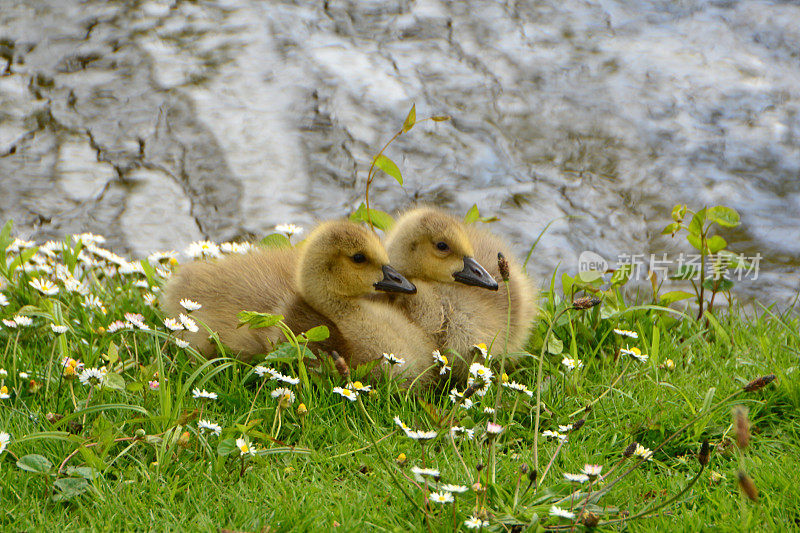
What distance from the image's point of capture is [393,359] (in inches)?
117

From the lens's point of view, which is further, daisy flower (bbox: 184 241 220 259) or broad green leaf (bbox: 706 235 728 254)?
daisy flower (bbox: 184 241 220 259)

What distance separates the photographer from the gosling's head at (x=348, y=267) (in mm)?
3312

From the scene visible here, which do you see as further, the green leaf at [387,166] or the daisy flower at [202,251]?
the daisy flower at [202,251]

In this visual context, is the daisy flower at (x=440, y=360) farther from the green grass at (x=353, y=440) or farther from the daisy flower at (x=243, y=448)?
the daisy flower at (x=243, y=448)

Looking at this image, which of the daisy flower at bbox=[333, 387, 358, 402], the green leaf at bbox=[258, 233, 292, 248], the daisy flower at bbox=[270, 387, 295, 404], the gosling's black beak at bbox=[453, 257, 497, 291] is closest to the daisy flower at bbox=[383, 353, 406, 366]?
the daisy flower at bbox=[333, 387, 358, 402]

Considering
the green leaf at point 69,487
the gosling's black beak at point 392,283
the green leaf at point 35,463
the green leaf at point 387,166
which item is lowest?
the green leaf at point 69,487

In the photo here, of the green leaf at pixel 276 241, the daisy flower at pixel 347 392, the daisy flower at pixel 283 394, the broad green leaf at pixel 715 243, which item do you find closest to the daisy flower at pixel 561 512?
the daisy flower at pixel 347 392

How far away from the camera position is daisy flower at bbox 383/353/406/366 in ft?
9.70

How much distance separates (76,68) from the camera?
639 cm

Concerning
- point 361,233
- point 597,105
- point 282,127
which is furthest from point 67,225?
point 597,105

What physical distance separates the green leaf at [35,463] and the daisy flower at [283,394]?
0.78 m

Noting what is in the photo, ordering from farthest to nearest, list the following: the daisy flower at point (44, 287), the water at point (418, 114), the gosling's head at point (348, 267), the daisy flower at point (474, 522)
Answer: the water at point (418, 114) < the daisy flower at point (44, 287) < the gosling's head at point (348, 267) < the daisy flower at point (474, 522)

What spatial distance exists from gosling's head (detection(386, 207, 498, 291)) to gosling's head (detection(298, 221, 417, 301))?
0.89 feet

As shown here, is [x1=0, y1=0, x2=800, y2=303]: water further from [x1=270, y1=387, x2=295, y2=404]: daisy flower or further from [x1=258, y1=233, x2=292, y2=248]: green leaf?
[x1=270, y1=387, x2=295, y2=404]: daisy flower
